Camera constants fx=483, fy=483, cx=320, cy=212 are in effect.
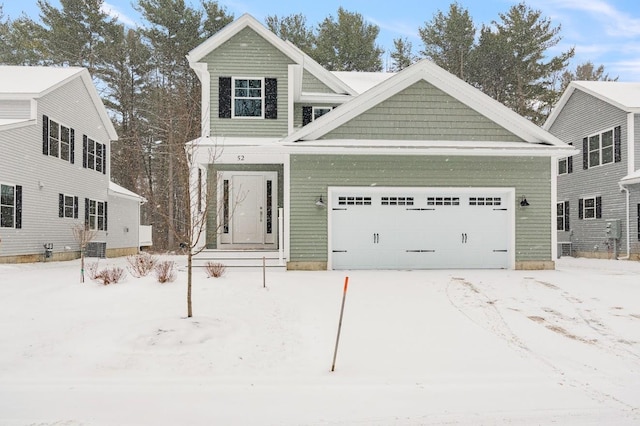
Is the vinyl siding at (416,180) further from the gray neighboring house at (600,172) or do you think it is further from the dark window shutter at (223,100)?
the gray neighboring house at (600,172)

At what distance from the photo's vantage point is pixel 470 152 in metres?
12.6

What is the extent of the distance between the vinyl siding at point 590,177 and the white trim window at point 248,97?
1340cm

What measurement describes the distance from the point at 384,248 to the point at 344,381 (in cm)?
783

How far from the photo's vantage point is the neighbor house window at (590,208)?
1933cm

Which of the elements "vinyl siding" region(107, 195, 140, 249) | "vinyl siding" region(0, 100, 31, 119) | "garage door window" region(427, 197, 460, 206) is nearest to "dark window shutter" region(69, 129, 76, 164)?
"vinyl siding" region(0, 100, 31, 119)

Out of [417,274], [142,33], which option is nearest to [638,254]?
[417,274]

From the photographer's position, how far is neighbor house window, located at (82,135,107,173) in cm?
1889

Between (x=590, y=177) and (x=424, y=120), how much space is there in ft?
36.0

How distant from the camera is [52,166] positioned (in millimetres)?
16188

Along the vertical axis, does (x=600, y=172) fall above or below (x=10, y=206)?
above

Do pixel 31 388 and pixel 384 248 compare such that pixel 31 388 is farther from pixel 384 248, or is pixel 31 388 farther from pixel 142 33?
pixel 142 33

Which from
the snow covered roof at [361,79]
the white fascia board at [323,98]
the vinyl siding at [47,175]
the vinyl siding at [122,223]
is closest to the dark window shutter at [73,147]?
the vinyl siding at [47,175]

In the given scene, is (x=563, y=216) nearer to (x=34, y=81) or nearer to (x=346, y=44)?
(x=346, y=44)

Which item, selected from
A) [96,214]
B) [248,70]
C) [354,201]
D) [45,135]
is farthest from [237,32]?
[96,214]
